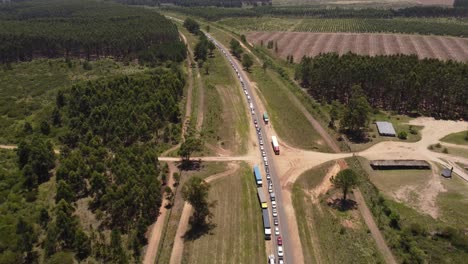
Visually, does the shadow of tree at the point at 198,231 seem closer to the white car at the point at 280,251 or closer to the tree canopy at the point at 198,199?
the tree canopy at the point at 198,199

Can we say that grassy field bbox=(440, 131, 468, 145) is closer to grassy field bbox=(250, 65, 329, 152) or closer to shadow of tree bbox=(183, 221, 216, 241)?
grassy field bbox=(250, 65, 329, 152)

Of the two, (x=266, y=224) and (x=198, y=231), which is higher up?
(x=266, y=224)

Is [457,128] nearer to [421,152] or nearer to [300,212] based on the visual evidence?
[421,152]

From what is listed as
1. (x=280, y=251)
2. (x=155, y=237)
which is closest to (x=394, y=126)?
(x=280, y=251)

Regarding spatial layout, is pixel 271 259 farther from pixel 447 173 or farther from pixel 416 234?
pixel 447 173

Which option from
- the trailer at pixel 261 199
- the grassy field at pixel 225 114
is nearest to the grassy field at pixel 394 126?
the grassy field at pixel 225 114

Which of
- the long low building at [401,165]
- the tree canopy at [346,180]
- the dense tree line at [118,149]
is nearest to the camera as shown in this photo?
the dense tree line at [118,149]
